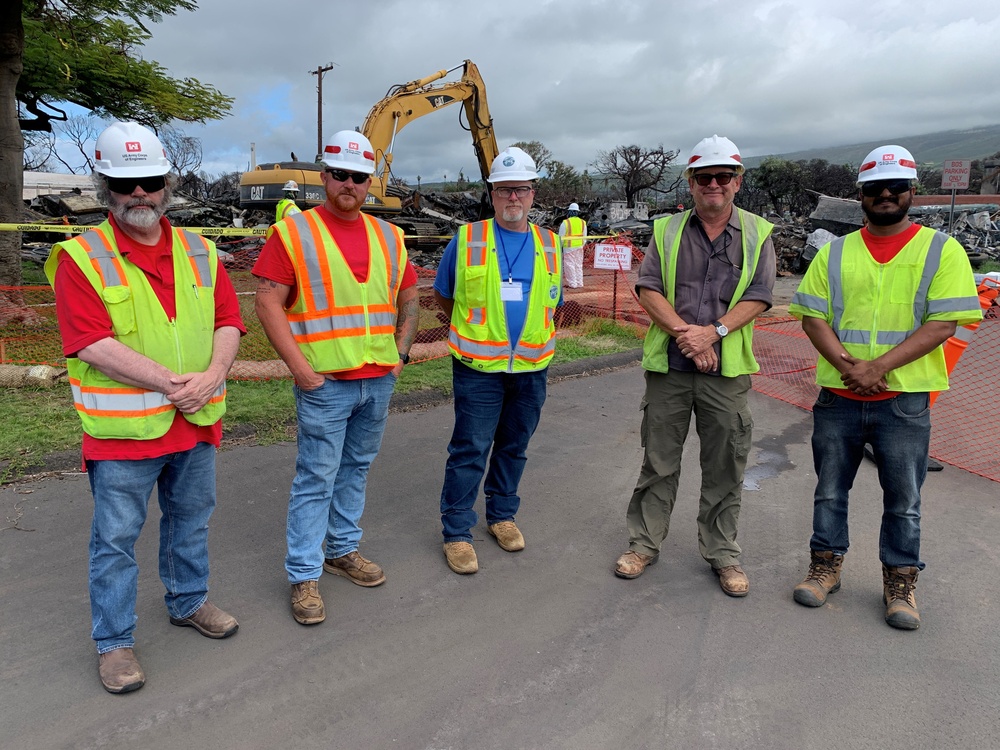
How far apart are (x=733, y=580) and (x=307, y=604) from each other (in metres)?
2.11

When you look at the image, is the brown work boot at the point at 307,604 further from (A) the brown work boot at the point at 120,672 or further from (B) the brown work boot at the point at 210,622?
(A) the brown work boot at the point at 120,672

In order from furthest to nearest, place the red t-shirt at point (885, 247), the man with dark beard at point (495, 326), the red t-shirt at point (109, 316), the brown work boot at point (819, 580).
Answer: the man with dark beard at point (495, 326)
the brown work boot at point (819, 580)
the red t-shirt at point (885, 247)
the red t-shirt at point (109, 316)

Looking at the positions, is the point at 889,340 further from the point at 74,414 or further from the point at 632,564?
the point at 74,414

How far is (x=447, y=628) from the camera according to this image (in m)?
3.24

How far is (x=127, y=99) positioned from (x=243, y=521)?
14564 millimetres

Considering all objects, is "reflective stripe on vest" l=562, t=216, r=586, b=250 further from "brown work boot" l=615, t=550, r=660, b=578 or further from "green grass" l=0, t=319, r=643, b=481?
"brown work boot" l=615, t=550, r=660, b=578

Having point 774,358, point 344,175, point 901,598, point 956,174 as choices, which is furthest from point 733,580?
point 956,174

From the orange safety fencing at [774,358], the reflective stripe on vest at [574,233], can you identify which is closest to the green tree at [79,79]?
the orange safety fencing at [774,358]

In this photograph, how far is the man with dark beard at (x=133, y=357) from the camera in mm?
2566

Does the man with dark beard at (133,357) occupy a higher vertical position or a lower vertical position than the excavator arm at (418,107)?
lower

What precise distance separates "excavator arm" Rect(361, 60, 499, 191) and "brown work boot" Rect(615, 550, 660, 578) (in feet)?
42.3

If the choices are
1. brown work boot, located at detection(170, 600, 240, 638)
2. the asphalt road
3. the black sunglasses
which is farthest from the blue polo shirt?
brown work boot, located at detection(170, 600, 240, 638)

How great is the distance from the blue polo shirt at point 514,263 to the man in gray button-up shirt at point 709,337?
1.97ft

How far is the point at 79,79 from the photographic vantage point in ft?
47.1
